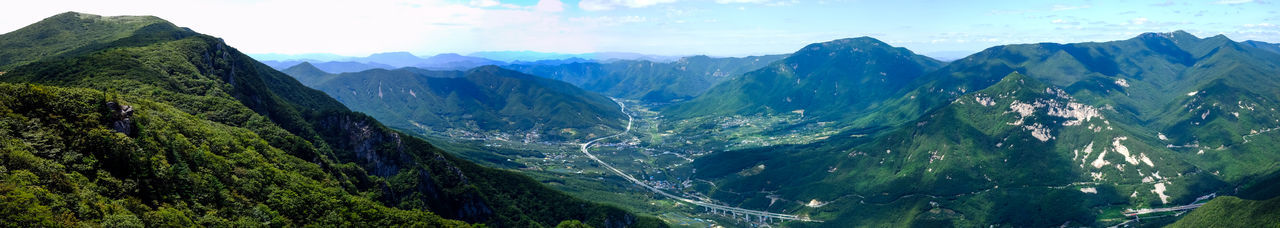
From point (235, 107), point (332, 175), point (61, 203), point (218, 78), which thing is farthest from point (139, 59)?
point (61, 203)

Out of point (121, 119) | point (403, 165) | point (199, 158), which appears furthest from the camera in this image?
point (403, 165)

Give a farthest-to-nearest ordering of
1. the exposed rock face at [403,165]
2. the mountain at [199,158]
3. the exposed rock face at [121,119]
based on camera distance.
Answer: the exposed rock face at [403,165] → the exposed rock face at [121,119] → the mountain at [199,158]

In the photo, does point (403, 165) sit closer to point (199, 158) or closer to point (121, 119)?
point (199, 158)

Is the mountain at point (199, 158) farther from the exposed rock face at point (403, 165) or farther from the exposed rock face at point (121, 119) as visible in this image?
the exposed rock face at point (403, 165)

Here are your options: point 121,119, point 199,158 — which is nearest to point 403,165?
point 199,158

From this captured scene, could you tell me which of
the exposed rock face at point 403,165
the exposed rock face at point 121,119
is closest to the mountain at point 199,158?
the exposed rock face at point 121,119

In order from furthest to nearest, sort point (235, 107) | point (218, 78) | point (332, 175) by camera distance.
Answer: point (218, 78) → point (235, 107) → point (332, 175)

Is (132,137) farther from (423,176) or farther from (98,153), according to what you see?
(423,176)
